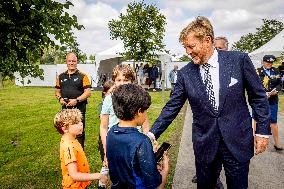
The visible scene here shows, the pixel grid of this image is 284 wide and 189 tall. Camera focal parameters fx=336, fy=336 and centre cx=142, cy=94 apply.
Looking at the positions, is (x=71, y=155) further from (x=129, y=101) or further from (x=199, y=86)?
(x=199, y=86)

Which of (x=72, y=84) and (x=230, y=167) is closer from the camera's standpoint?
(x=230, y=167)

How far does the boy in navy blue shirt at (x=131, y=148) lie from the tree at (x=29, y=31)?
2.54m

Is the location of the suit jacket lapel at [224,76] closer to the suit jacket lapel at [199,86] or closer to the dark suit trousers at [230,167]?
the suit jacket lapel at [199,86]

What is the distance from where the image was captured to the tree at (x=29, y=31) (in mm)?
4430

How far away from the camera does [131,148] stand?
2.23m

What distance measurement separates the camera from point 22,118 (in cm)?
1331

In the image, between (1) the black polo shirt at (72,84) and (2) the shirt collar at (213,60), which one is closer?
(2) the shirt collar at (213,60)

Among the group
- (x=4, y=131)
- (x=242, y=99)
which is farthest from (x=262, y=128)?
(x=4, y=131)

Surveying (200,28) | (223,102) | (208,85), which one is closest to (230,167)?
(223,102)

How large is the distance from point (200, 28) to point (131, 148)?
1.41 m

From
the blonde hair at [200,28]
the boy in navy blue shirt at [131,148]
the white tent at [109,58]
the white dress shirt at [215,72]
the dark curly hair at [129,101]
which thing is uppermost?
the white tent at [109,58]

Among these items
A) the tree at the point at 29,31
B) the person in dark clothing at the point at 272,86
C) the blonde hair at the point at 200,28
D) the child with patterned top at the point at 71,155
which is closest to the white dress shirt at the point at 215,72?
the blonde hair at the point at 200,28

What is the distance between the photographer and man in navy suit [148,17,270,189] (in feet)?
10.0

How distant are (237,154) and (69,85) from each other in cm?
428
